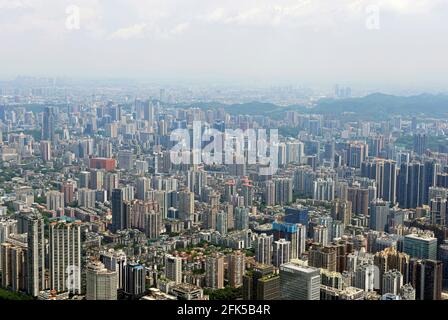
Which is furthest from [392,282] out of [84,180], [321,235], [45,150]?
[45,150]

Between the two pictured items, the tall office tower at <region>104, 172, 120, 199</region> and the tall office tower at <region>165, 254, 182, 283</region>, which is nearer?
the tall office tower at <region>165, 254, 182, 283</region>

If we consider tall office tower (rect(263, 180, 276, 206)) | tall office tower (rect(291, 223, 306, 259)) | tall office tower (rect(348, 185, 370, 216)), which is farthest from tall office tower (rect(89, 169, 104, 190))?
tall office tower (rect(348, 185, 370, 216))

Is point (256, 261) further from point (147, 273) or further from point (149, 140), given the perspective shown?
point (149, 140)

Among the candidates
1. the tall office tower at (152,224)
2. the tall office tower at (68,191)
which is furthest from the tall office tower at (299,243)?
the tall office tower at (68,191)

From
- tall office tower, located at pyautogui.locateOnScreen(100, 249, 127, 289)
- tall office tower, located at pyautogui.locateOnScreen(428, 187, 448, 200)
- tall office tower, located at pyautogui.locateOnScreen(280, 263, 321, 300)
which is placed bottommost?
tall office tower, located at pyautogui.locateOnScreen(100, 249, 127, 289)

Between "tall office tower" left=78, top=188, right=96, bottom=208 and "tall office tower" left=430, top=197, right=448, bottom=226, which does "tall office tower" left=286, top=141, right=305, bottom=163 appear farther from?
"tall office tower" left=78, top=188, right=96, bottom=208
